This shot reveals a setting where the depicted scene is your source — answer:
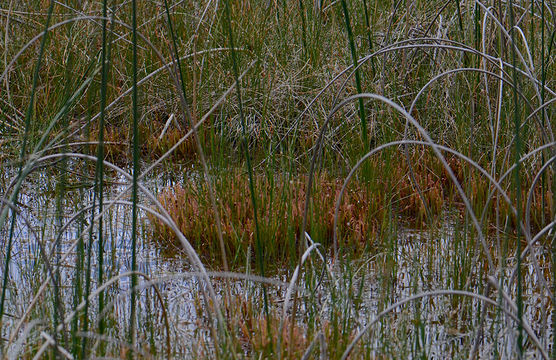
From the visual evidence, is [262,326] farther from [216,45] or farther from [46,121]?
[216,45]

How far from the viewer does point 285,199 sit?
2705 millimetres

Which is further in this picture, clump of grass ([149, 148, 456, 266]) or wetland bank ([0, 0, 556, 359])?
clump of grass ([149, 148, 456, 266])

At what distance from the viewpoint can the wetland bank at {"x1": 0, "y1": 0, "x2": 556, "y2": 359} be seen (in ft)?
5.90

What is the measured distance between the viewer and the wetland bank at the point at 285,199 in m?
1.80

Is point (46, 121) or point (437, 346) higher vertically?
point (46, 121)

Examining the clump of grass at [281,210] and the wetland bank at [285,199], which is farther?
the clump of grass at [281,210]

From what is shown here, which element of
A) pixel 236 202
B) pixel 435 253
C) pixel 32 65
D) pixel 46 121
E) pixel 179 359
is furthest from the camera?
pixel 32 65

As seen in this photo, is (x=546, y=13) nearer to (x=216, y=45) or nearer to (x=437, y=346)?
(x=216, y=45)

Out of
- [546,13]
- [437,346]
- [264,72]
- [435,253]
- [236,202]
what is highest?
[546,13]

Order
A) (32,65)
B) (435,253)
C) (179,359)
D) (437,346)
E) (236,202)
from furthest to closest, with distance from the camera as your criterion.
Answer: (32,65) < (236,202) < (435,253) < (437,346) < (179,359)

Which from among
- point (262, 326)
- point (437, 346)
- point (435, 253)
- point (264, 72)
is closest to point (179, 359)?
point (262, 326)

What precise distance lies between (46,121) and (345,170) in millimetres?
1430

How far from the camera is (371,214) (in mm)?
2941

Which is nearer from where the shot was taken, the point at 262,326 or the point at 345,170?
the point at 262,326
